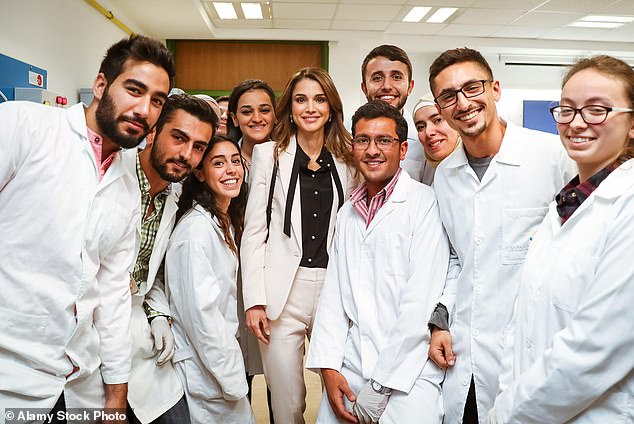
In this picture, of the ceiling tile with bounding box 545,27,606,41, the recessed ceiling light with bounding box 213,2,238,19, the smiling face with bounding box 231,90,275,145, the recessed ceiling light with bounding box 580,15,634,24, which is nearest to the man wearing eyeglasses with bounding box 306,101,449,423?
the smiling face with bounding box 231,90,275,145

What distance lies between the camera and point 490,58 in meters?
8.13

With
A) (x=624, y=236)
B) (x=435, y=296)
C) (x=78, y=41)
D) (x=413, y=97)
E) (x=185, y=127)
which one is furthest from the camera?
(x=413, y=97)

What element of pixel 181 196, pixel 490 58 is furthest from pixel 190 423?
pixel 490 58

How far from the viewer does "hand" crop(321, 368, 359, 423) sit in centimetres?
183

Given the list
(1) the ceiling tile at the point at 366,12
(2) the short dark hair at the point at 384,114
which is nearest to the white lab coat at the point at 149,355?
(2) the short dark hair at the point at 384,114

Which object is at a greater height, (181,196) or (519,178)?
(519,178)

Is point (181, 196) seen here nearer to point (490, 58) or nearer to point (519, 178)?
point (519, 178)

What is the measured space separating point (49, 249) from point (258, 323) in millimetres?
1000

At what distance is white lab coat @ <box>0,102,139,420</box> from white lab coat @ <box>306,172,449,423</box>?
858 millimetres

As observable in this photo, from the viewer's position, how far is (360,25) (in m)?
6.75

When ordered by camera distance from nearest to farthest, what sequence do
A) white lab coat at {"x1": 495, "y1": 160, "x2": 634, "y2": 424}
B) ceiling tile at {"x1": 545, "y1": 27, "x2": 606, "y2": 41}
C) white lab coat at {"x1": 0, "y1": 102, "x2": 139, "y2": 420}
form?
1. white lab coat at {"x1": 495, "y1": 160, "x2": 634, "y2": 424}
2. white lab coat at {"x1": 0, "y1": 102, "x2": 139, "y2": 420}
3. ceiling tile at {"x1": 545, "y1": 27, "x2": 606, "y2": 41}

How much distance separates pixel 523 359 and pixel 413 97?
7234 millimetres

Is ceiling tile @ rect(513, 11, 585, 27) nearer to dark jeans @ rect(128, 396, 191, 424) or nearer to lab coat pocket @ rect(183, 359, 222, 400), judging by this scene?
lab coat pocket @ rect(183, 359, 222, 400)

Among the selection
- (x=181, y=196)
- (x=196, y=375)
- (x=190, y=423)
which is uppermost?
(x=181, y=196)
